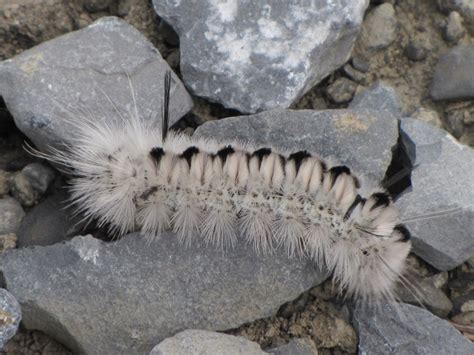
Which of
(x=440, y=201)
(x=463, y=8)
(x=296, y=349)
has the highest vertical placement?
(x=463, y=8)

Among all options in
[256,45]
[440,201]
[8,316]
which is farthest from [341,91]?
[8,316]

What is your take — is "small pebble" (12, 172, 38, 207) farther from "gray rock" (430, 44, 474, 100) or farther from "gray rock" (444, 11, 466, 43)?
"gray rock" (444, 11, 466, 43)

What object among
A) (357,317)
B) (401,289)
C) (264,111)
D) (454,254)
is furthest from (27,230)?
(454,254)

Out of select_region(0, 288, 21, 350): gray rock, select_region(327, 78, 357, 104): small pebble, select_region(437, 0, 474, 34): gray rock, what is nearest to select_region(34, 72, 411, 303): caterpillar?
select_region(0, 288, 21, 350): gray rock

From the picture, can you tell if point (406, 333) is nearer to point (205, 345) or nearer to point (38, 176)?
point (205, 345)

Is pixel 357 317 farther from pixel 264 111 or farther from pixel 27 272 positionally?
pixel 27 272
